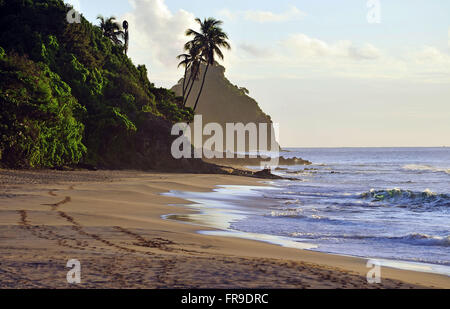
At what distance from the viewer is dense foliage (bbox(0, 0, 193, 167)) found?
25.0m

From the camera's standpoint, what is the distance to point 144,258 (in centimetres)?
704

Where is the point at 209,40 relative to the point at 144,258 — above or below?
above

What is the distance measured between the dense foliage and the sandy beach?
521 inches

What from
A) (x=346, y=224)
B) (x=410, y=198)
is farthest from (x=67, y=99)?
(x=410, y=198)

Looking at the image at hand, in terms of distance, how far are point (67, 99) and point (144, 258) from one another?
24792mm

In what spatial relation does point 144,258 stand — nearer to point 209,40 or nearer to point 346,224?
point 346,224

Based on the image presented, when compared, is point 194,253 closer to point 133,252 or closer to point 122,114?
point 133,252

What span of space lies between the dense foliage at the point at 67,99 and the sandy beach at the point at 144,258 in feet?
43.4

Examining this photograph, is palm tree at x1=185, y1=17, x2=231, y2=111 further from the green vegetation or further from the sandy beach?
the sandy beach

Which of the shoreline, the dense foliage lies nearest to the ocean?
the shoreline

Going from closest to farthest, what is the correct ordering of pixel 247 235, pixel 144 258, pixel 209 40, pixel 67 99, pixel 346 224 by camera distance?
pixel 144 258, pixel 247 235, pixel 346 224, pixel 67 99, pixel 209 40

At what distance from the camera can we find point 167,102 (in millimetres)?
46469
